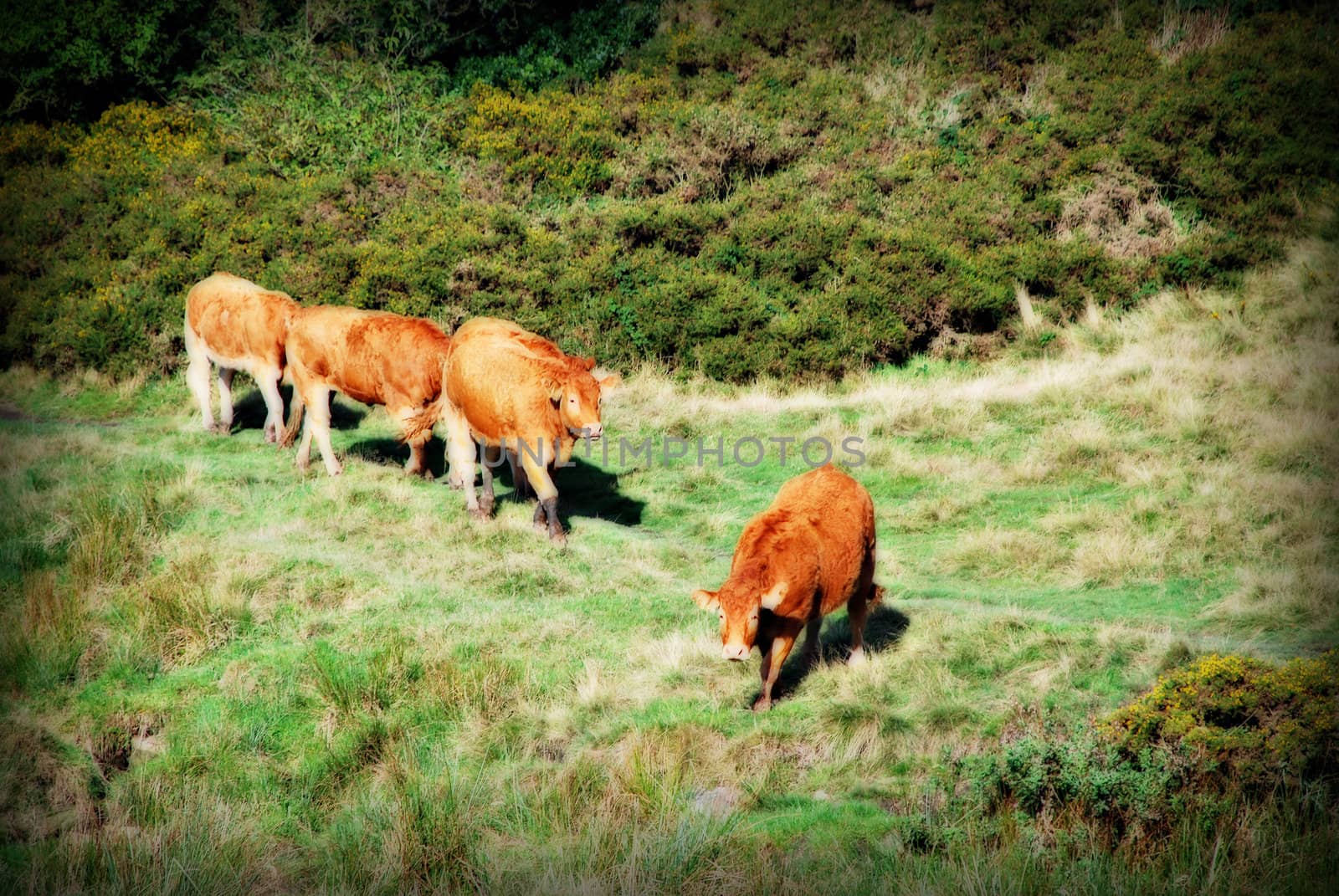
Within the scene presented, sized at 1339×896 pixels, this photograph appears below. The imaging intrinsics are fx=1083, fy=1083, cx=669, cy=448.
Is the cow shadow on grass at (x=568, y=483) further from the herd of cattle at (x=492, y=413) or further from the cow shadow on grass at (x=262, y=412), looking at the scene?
the cow shadow on grass at (x=262, y=412)

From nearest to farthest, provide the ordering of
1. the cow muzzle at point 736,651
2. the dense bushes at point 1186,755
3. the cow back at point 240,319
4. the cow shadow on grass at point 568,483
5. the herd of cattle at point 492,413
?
1. the dense bushes at point 1186,755
2. the cow muzzle at point 736,651
3. the herd of cattle at point 492,413
4. the cow shadow on grass at point 568,483
5. the cow back at point 240,319

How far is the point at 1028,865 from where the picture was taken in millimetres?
5598

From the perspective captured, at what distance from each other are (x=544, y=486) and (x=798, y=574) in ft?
15.5

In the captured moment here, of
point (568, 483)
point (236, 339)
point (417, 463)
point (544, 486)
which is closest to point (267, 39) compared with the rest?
point (236, 339)

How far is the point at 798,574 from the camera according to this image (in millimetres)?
7602

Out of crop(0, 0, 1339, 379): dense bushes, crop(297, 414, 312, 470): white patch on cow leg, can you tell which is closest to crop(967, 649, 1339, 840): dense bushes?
crop(297, 414, 312, 470): white patch on cow leg

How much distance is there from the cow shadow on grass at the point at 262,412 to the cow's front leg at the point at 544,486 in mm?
5294

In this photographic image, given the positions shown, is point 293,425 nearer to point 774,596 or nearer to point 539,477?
point 539,477

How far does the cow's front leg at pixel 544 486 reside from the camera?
11719 millimetres

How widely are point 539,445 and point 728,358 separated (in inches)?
273

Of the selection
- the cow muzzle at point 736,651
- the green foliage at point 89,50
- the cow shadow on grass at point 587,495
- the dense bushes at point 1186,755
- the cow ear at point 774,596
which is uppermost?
the green foliage at point 89,50

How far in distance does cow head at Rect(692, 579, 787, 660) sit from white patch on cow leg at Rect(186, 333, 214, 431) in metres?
10.7

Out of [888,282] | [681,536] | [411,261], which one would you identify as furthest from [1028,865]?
[411,261]

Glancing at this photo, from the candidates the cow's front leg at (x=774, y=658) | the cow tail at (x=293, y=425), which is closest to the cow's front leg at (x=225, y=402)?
the cow tail at (x=293, y=425)
